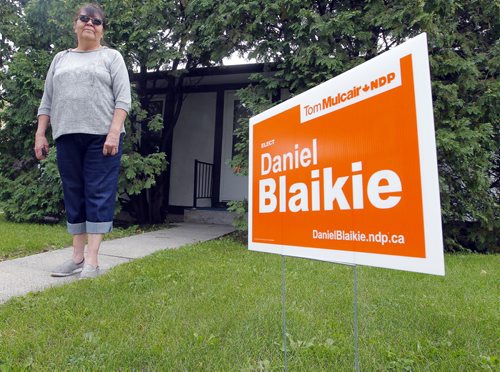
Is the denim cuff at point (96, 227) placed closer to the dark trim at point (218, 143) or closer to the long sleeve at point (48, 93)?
the long sleeve at point (48, 93)

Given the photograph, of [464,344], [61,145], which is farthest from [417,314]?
[61,145]

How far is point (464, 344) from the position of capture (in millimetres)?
1972

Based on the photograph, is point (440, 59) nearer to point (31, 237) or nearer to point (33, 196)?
point (31, 237)

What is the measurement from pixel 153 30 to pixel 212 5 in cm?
96

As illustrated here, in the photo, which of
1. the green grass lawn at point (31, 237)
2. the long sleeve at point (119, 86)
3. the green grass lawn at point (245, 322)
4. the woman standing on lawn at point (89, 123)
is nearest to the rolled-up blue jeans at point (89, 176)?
the woman standing on lawn at point (89, 123)

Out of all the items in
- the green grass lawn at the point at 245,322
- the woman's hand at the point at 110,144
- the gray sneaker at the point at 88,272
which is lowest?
the green grass lawn at the point at 245,322

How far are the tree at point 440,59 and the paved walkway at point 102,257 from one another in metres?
1.36

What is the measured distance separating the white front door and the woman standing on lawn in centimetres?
525

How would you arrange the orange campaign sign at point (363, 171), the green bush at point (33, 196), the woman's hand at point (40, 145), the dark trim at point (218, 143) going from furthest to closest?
the dark trim at point (218, 143) → the green bush at point (33, 196) → the woman's hand at point (40, 145) → the orange campaign sign at point (363, 171)

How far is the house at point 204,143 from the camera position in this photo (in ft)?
26.8

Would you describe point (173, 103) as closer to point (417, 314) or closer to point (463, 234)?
point (463, 234)

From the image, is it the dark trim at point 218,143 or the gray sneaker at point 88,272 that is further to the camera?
the dark trim at point 218,143

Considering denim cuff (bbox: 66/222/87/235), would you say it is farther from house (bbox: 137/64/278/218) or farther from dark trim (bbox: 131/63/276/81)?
house (bbox: 137/64/278/218)

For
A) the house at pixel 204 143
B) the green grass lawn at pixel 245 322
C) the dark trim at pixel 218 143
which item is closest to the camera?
the green grass lawn at pixel 245 322
